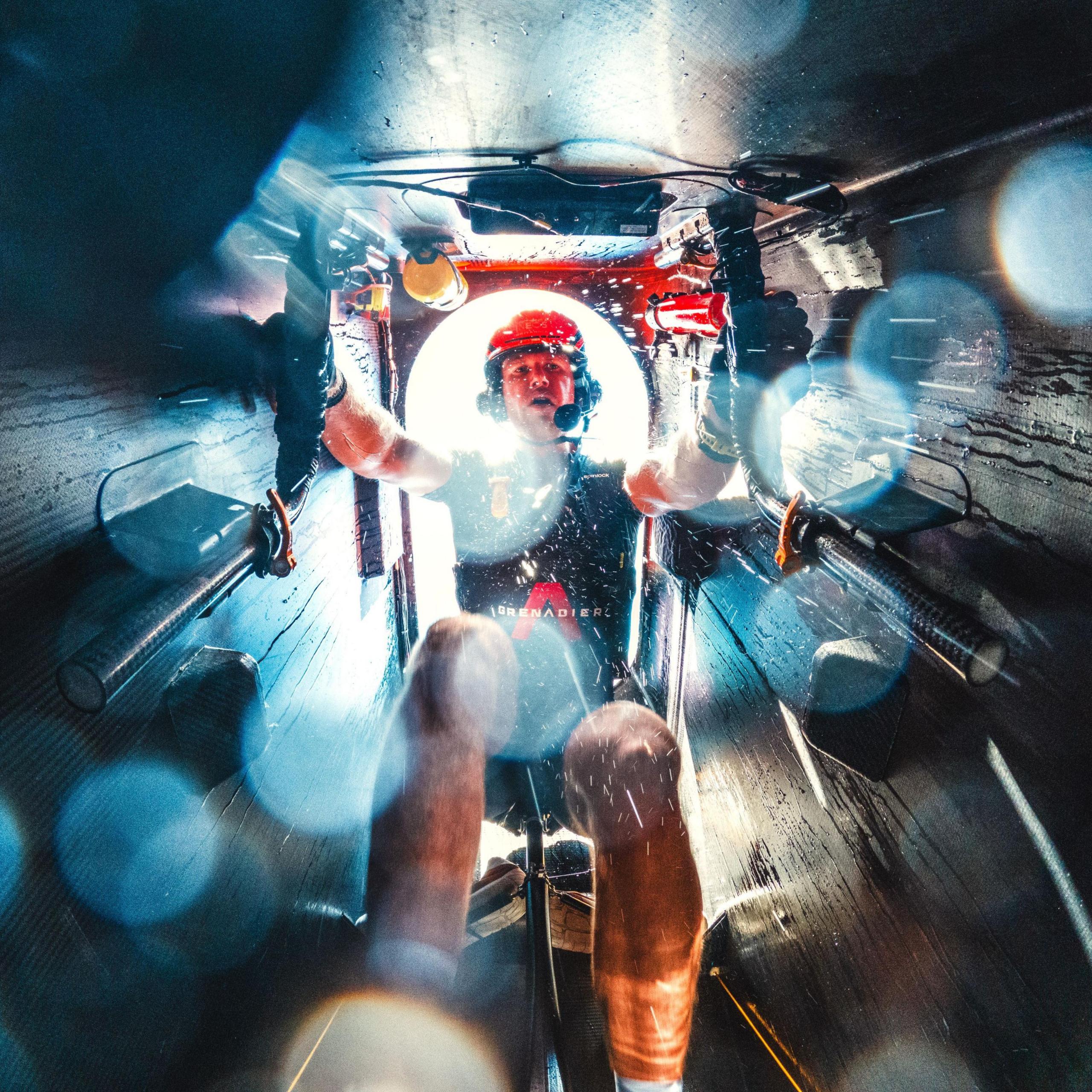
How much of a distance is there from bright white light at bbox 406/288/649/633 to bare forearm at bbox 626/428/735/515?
1.26ft

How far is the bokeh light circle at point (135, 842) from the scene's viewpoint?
826mm

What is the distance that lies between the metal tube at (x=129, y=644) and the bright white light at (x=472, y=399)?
1945 millimetres

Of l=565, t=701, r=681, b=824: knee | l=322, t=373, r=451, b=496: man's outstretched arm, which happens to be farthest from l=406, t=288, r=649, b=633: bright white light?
l=565, t=701, r=681, b=824: knee

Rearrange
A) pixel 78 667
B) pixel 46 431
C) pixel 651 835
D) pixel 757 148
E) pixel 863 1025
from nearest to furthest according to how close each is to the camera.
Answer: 1. pixel 78 667
2. pixel 46 431
3. pixel 757 148
4. pixel 863 1025
5. pixel 651 835

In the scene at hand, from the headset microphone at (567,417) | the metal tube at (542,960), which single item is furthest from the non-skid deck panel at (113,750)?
the headset microphone at (567,417)

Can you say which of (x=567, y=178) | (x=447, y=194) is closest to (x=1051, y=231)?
(x=567, y=178)

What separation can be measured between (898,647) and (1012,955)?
1.73ft

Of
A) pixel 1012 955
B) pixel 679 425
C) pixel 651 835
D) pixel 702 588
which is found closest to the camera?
pixel 1012 955

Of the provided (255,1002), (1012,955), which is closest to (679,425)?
(1012,955)

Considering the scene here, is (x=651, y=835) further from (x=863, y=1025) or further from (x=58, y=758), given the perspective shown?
(x=58, y=758)

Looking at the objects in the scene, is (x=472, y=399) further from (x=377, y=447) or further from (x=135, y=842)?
(x=135, y=842)

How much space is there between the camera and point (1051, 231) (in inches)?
29.3

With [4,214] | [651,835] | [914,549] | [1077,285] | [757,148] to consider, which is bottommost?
[651,835]

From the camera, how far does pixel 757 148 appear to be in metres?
1.06
